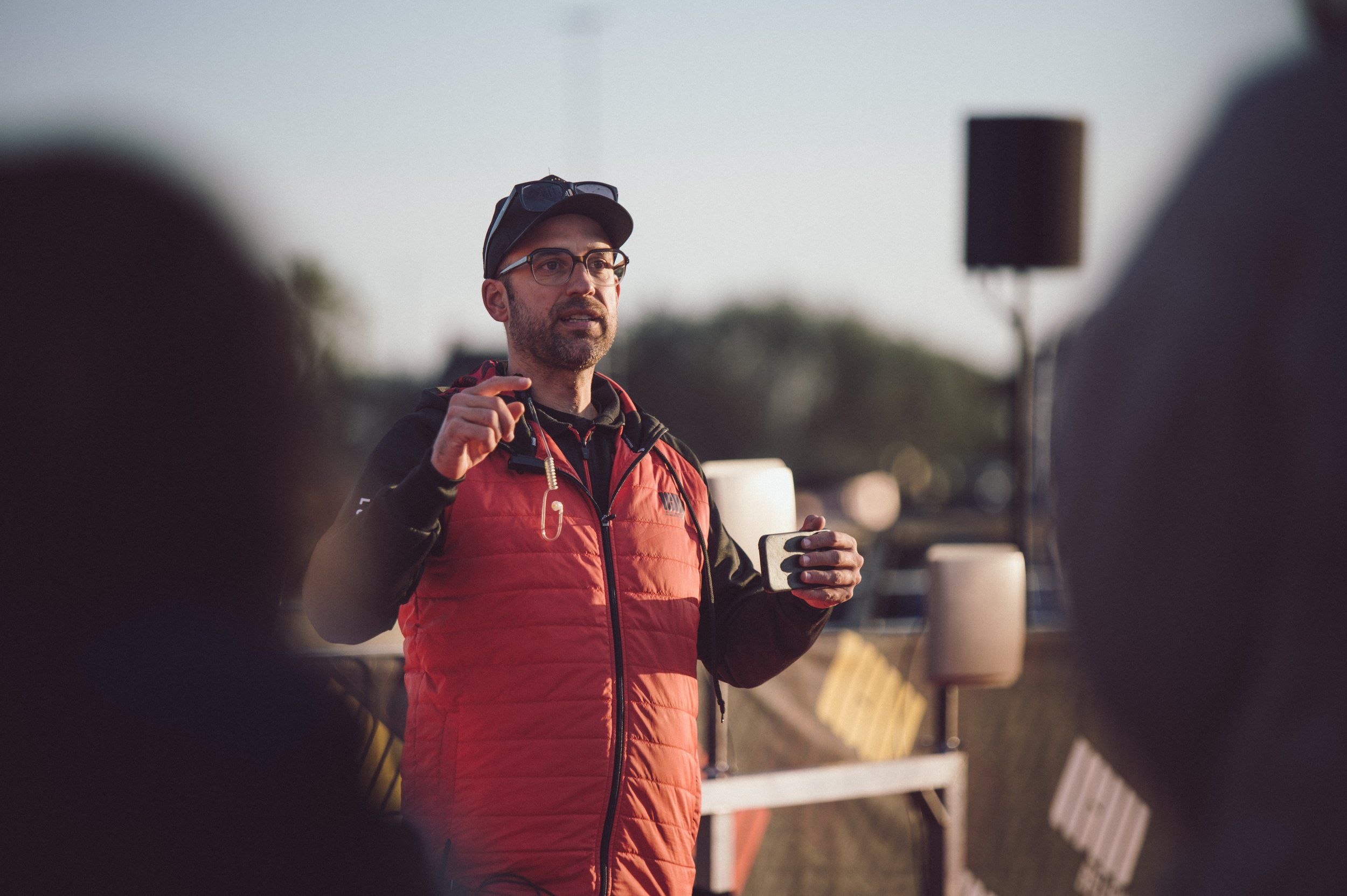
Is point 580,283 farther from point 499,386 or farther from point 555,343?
point 499,386

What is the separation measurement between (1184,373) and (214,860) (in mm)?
794

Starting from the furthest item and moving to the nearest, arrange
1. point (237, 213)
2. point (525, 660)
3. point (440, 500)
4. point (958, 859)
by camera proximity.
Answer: point (958, 859) < point (525, 660) < point (440, 500) < point (237, 213)

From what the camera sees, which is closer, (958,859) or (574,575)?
(574,575)

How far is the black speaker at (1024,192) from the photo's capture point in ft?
21.8

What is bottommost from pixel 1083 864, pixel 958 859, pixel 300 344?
pixel 1083 864

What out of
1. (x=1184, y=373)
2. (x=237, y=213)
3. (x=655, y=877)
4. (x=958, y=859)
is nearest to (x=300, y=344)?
(x=237, y=213)

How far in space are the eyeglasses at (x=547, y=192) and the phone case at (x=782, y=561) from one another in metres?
0.84

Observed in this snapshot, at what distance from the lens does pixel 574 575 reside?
2.37 metres

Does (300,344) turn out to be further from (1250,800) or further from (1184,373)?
(1250,800)

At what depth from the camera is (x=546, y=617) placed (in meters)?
2.34

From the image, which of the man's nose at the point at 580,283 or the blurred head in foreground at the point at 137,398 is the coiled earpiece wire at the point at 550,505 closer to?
the man's nose at the point at 580,283

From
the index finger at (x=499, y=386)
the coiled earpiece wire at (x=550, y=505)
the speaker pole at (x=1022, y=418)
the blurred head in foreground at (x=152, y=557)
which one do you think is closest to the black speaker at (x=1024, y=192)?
the speaker pole at (x=1022, y=418)

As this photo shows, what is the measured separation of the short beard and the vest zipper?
306mm

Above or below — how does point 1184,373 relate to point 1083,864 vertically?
above
